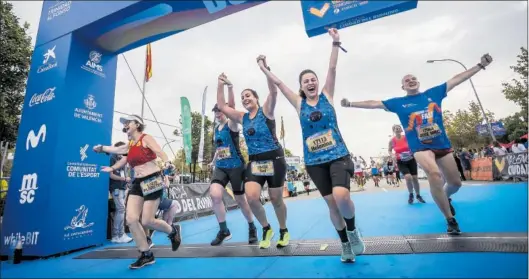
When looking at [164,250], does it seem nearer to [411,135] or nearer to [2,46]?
[411,135]

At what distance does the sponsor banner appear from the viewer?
3.66 meters

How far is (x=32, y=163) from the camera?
4.63 metres

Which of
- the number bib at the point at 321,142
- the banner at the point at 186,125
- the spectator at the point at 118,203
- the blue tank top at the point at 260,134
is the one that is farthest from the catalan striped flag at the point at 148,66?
the number bib at the point at 321,142

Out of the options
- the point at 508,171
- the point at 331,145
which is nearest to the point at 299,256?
the point at 331,145

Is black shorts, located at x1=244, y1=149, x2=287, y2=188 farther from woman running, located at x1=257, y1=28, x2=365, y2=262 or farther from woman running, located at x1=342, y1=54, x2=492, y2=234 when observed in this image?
woman running, located at x1=342, y1=54, x2=492, y2=234

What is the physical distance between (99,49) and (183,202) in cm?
432

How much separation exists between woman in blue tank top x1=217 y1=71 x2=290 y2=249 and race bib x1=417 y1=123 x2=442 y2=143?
1.79m

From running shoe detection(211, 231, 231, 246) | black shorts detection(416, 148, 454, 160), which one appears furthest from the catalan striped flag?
black shorts detection(416, 148, 454, 160)

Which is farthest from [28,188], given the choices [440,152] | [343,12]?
[440,152]

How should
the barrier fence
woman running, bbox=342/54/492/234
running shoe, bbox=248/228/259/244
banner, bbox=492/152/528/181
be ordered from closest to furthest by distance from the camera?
woman running, bbox=342/54/492/234
running shoe, bbox=248/228/259/244
banner, bbox=492/152/528/181
the barrier fence

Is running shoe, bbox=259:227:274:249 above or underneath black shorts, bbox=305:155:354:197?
underneath

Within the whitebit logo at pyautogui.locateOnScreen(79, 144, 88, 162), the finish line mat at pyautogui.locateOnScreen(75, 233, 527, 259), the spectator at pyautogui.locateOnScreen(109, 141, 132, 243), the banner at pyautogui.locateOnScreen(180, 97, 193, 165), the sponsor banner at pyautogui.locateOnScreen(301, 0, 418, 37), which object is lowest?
the finish line mat at pyautogui.locateOnScreen(75, 233, 527, 259)

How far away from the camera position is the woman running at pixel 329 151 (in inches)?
110

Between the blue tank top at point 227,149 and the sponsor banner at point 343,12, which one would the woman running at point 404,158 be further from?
the blue tank top at point 227,149
